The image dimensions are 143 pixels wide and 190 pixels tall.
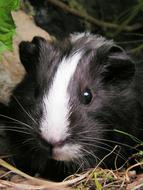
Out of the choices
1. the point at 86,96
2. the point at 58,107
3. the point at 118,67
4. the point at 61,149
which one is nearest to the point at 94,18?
the point at 118,67

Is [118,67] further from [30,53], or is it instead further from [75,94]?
[30,53]

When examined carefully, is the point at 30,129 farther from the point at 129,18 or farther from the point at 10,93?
the point at 129,18

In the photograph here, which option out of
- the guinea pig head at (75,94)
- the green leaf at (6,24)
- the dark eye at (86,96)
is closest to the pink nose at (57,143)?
the guinea pig head at (75,94)

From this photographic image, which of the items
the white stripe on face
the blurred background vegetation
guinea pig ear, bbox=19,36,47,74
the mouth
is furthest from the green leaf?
the blurred background vegetation

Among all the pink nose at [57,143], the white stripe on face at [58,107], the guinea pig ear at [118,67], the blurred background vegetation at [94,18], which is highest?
the blurred background vegetation at [94,18]

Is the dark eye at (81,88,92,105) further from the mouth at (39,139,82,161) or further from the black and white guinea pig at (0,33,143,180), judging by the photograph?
the mouth at (39,139,82,161)

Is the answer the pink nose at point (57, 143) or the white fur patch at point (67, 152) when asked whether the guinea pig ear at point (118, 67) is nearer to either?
the white fur patch at point (67, 152)

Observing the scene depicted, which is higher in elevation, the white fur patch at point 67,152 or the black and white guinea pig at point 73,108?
the black and white guinea pig at point 73,108
